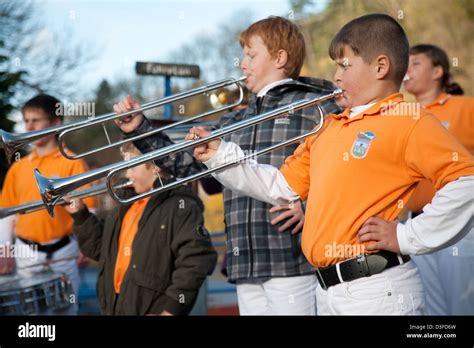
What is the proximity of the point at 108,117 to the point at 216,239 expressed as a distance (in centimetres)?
336

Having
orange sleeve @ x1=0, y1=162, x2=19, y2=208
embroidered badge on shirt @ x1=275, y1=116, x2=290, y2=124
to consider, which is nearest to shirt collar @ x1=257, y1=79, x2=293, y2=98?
embroidered badge on shirt @ x1=275, y1=116, x2=290, y2=124

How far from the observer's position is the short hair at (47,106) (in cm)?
469

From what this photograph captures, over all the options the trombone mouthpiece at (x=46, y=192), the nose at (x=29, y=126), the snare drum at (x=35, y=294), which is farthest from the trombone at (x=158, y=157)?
the nose at (x=29, y=126)

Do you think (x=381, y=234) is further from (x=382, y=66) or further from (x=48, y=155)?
(x=48, y=155)

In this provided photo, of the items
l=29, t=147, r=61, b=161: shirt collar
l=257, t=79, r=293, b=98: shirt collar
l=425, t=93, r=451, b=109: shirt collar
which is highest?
l=425, t=93, r=451, b=109: shirt collar

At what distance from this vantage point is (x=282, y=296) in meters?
3.21

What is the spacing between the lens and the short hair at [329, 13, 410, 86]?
8.90 feet

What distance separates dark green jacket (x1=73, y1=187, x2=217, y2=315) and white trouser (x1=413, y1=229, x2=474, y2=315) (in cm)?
104

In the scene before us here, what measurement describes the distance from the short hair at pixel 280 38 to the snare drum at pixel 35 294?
63.0 inches

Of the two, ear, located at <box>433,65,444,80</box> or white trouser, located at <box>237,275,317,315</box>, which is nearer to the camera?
white trouser, located at <box>237,275,317,315</box>

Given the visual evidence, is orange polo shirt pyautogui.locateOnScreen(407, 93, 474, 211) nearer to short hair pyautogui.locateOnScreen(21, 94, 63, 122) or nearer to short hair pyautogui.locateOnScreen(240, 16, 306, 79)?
short hair pyautogui.locateOnScreen(240, 16, 306, 79)

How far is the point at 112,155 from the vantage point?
24.5 feet
